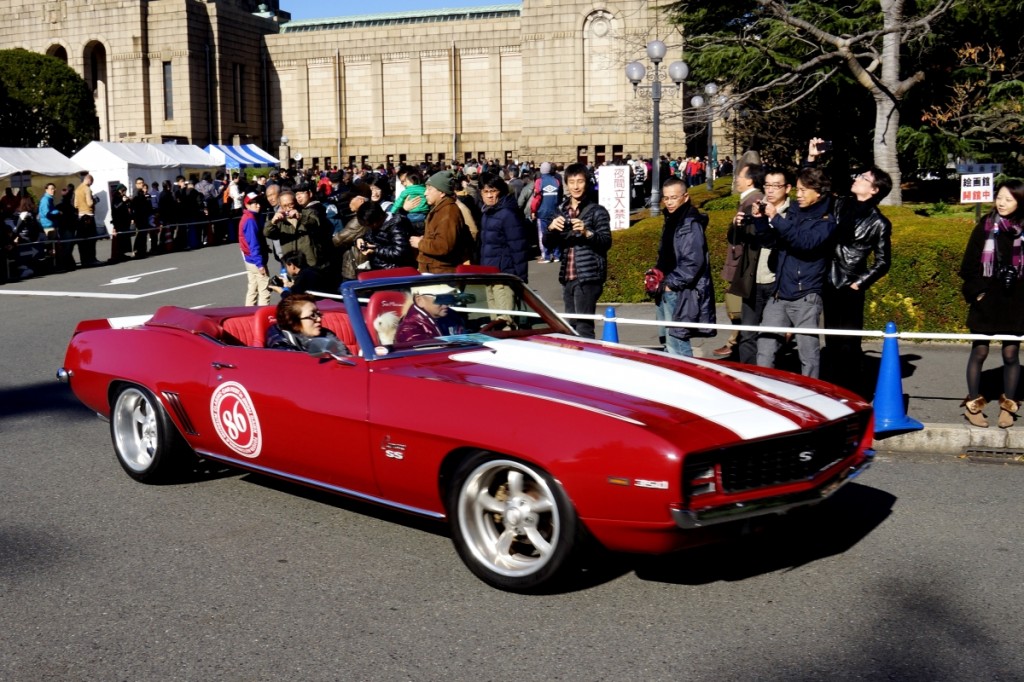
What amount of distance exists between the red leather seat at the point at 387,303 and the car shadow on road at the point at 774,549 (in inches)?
71.1

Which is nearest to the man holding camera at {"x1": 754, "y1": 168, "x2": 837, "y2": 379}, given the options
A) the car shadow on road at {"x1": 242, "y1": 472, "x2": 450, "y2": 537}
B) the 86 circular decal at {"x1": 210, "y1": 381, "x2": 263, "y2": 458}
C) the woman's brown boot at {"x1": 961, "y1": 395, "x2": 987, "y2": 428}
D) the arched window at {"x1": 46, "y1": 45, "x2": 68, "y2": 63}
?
the woman's brown boot at {"x1": 961, "y1": 395, "x2": 987, "y2": 428}

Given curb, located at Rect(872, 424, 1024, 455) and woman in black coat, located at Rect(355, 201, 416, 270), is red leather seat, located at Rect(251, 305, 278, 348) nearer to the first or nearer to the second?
woman in black coat, located at Rect(355, 201, 416, 270)

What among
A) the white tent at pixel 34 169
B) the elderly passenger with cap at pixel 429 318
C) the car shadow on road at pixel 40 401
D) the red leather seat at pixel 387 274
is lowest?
the car shadow on road at pixel 40 401

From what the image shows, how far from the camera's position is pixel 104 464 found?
7.36m

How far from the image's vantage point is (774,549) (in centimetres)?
539

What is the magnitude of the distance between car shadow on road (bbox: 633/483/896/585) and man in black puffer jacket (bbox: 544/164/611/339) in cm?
358

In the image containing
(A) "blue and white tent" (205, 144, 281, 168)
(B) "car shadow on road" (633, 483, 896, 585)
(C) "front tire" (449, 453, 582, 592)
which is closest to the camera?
(C) "front tire" (449, 453, 582, 592)

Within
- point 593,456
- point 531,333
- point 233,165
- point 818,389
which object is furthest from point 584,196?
point 233,165

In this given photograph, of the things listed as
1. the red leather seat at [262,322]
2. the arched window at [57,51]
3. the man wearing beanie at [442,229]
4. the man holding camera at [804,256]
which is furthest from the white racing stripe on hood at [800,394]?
the arched window at [57,51]

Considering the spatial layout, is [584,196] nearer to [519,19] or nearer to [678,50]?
[678,50]

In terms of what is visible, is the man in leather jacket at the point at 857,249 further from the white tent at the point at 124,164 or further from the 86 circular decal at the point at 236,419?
the white tent at the point at 124,164

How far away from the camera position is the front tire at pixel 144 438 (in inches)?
257

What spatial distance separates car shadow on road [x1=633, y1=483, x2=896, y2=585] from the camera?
5.03 m

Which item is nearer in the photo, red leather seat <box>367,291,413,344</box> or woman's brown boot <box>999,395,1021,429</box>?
red leather seat <box>367,291,413,344</box>
